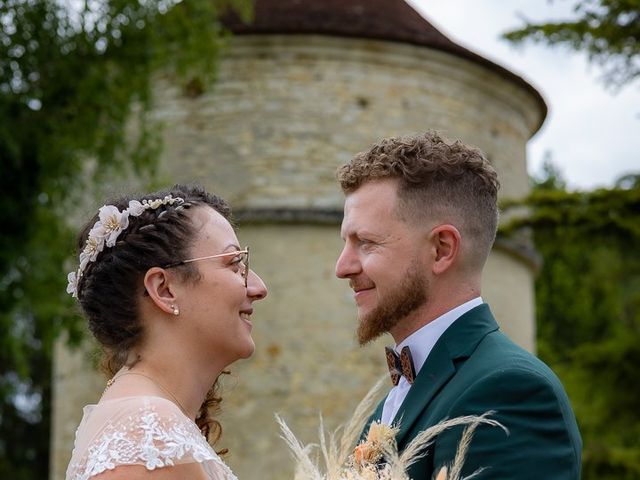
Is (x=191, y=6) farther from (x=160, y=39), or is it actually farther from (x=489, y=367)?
(x=489, y=367)

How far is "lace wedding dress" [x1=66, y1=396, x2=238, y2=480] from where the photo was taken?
2.95 m

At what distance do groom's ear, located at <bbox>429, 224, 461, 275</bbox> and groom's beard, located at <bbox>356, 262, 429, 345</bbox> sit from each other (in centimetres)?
6

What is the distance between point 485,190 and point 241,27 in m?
12.6

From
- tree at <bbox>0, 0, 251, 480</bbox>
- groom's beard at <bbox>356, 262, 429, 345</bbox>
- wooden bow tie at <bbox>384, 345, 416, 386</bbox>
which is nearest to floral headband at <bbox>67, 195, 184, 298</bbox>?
groom's beard at <bbox>356, 262, 429, 345</bbox>

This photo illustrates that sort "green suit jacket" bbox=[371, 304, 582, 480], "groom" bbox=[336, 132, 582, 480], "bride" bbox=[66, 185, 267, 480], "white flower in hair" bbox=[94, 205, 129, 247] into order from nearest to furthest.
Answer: "green suit jacket" bbox=[371, 304, 582, 480] → "bride" bbox=[66, 185, 267, 480] → "groom" bbox=[336, 132, 582, 480] → "white flower in hair" bbox=[94, 205, 129, 247]

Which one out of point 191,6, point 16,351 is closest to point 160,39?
point 191,6

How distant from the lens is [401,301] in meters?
3.39

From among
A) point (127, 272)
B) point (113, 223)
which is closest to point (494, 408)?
point (127, 272)

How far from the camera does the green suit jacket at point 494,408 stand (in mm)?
2887

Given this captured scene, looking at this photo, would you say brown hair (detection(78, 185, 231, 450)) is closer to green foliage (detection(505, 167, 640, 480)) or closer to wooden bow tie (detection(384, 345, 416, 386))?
wooden bow tie (detection(384, 345, 416, 386))

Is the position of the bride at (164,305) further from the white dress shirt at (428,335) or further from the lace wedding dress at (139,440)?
the white dress shirt at (428,335)

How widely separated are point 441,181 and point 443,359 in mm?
560

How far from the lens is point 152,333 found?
10.9ft

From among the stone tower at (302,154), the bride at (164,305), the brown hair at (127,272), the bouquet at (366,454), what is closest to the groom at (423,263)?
the bouquet at (366,454)
